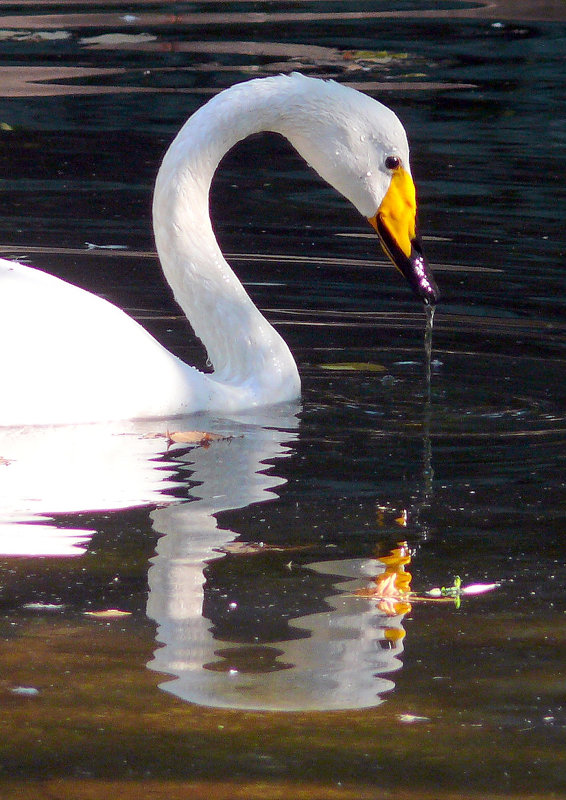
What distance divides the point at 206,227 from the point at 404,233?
2.56 feet

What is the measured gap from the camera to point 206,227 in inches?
247

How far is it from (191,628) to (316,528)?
0.80 metres

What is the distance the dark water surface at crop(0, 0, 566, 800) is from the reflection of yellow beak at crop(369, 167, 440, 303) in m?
0.42

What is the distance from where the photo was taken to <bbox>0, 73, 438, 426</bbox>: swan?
18.0 ft

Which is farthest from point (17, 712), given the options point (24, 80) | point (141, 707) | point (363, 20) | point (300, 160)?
point (363, 20)

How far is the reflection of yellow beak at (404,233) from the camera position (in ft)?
20.0

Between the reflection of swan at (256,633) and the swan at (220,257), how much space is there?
1119 millimetres

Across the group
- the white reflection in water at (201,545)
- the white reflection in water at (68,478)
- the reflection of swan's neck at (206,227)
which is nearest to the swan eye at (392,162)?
the reflection of swan's neck at (206,227)

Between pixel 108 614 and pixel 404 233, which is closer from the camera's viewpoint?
pixel 108 614

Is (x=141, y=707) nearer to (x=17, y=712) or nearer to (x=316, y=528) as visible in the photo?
(x=17, y=712)

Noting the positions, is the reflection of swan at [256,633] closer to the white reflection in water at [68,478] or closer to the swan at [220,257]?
the white reflection in water at [68,478]

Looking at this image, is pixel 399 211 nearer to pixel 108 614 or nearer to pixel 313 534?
pixel 313 534

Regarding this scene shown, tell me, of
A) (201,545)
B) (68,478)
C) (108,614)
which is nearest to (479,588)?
(201,545)

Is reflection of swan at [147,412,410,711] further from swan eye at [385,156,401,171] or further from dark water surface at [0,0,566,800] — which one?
swan eye at [385,156,401,171]
